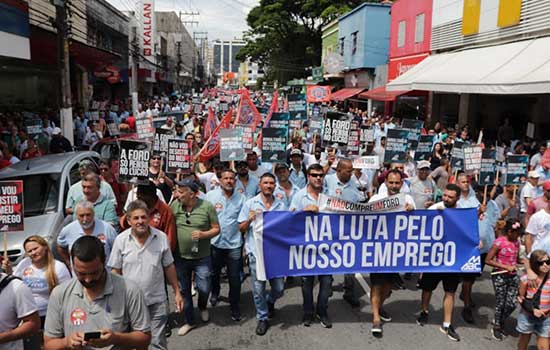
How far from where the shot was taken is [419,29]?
2489 cm

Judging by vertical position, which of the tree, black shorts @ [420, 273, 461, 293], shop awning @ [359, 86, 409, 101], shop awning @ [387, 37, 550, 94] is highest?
the tree

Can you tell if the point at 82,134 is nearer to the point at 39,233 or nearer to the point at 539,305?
the point at 39,233

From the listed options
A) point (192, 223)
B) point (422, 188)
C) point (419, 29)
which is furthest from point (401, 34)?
point (192, 223)

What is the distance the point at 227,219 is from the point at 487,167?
480 cm

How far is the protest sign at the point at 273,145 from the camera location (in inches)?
361

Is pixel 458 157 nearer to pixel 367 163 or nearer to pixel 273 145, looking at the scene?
pixel 367 163

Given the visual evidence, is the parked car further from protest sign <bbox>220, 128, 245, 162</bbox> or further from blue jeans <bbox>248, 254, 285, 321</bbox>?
blue jeans <bbox>248, 254, 285, 321</bbox>

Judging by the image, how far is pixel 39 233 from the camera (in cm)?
620

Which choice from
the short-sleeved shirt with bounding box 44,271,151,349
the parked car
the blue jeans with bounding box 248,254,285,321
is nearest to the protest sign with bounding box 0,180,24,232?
the parked car

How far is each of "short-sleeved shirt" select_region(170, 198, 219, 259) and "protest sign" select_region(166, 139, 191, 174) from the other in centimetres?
225

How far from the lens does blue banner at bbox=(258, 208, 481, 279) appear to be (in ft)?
18.9

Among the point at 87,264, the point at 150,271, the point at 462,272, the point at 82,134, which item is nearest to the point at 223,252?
the point at 150,271

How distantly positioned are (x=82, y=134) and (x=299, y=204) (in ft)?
45.6

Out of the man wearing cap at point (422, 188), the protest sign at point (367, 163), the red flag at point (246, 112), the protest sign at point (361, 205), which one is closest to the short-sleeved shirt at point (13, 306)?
the protest sign at point (361, 205)
